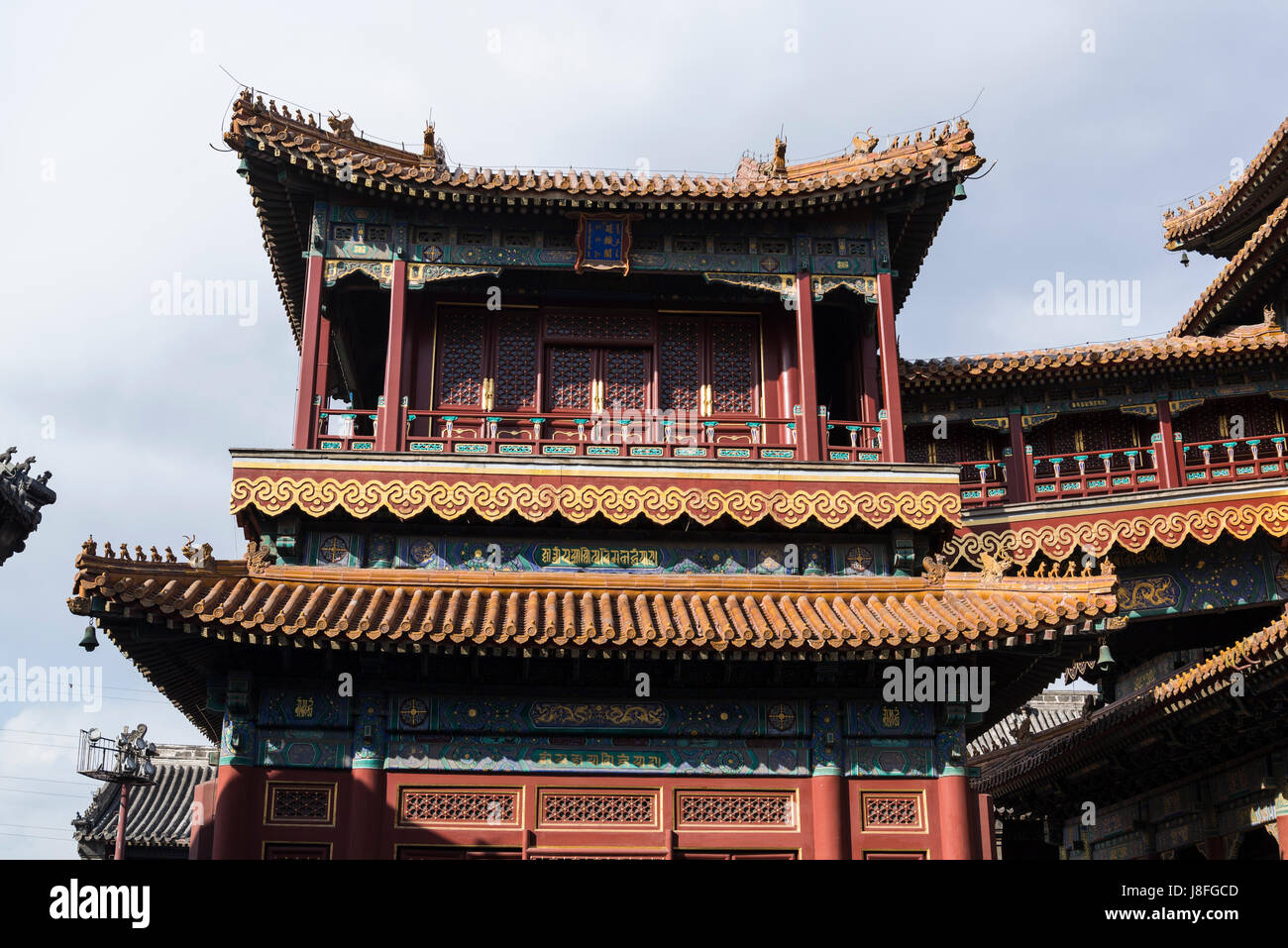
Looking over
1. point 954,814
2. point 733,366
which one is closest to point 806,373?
point 733,366

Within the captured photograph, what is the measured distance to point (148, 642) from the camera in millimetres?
13547

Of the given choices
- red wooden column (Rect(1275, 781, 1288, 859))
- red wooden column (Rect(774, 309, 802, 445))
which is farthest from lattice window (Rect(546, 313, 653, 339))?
red wooden column (Rect(1275, 781, 1288, 859))

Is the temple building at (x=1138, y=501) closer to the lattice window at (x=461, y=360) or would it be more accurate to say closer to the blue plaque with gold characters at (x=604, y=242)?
the blue plaque with gold characters at (x=604, y=242)

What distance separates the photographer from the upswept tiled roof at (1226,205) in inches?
981

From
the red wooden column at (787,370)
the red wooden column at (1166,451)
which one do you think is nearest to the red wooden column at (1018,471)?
the red wooden column at (1166,451)

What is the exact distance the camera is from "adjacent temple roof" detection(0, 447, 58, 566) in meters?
20.2

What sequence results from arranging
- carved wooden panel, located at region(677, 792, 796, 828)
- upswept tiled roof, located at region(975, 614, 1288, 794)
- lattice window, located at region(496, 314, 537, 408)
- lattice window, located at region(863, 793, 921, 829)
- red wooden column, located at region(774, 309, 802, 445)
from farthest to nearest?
lattice window, located at region(496, 314, 537, 408) → red wooden column, located at region(774, 309, 802, 445) → upswept tiled roof, located at region(975, 614, 1288, 794) → lattice window, located at region(863, 793, 921, 829) → carved wooden panel, located at region(677, 792, 796, 828)

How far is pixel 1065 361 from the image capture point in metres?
22.5

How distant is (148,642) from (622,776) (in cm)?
523

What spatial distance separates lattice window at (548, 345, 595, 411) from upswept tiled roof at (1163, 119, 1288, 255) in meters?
14.9

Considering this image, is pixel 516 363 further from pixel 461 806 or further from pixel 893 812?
pixel 893 812

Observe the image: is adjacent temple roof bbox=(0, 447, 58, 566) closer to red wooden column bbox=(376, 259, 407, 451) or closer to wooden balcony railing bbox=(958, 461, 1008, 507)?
red wooden column bbox=(376, 259, 407, 451)

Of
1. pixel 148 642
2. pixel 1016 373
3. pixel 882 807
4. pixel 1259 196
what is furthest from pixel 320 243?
pixel 1259 196
